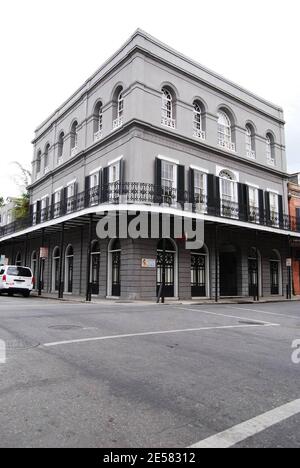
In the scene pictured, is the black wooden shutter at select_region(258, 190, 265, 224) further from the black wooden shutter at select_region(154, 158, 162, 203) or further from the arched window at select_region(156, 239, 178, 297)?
the black wooden shutter at select_region(154, 158, 162, 203)

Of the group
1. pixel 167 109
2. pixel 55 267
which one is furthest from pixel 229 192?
pixel 55 267

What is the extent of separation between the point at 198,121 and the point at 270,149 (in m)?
7.53

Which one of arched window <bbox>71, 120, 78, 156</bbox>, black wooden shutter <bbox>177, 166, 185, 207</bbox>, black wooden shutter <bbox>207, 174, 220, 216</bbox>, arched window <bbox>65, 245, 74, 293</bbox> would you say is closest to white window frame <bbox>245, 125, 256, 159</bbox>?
black wooden shutter <bbox>207, 174, 220, 216</bbox>

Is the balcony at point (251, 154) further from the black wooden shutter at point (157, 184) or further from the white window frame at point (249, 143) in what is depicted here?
the black wooden shutter at point (157, 184)

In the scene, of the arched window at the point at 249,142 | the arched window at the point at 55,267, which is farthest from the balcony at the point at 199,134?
the arched window at the point at 55,267

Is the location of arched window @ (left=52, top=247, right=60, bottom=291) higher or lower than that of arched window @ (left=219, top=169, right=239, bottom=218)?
lower

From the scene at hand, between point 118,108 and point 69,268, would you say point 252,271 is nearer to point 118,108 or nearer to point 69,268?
point 69,268

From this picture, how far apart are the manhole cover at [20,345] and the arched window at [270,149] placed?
24.1 meters

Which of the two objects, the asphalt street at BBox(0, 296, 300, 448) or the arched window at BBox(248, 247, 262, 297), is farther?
the arched window at BBox(248, 247, 262, 297)

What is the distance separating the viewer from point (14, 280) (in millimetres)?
20500

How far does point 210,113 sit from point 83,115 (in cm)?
811

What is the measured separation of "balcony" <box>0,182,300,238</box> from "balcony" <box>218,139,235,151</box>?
378cm

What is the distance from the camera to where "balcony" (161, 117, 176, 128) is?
20375 mm

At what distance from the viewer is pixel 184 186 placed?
797 inches
